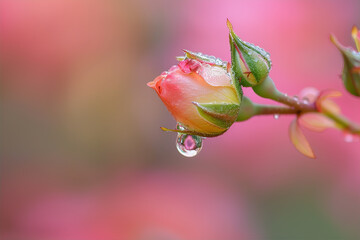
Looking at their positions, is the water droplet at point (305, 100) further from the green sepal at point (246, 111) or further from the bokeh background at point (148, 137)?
the bokeh background at point (148, 137)

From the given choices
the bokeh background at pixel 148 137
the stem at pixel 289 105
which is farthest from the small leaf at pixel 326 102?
the bokeh background at pixel 148 137

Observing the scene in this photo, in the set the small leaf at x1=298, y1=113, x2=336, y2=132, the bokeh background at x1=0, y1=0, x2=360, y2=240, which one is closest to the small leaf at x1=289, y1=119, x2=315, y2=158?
the small leaf at x1=298, y1=113, x2=336, y2=132

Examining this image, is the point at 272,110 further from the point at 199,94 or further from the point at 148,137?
the point at 148,137

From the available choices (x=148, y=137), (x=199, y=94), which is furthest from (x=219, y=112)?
(x=148, y=137)

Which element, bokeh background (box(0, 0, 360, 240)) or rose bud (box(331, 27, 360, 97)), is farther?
bokeh background (box(0, 0, 360, 240))

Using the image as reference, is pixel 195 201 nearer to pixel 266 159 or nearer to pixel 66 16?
pixel 266 159

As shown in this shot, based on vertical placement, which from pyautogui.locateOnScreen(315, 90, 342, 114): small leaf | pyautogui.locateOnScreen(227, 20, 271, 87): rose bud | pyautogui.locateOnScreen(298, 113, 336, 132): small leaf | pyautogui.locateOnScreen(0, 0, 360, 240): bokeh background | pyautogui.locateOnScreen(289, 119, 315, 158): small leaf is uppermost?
pyautogui.locateOnScreen(0, 0, 360, 240): bokeh background

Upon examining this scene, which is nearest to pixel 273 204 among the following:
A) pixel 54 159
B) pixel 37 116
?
pixel 54 159

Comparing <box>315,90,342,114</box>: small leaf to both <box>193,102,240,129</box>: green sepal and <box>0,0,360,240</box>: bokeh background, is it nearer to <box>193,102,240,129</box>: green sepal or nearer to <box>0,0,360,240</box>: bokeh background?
<box>193,102,240,129</box>: green sepal
